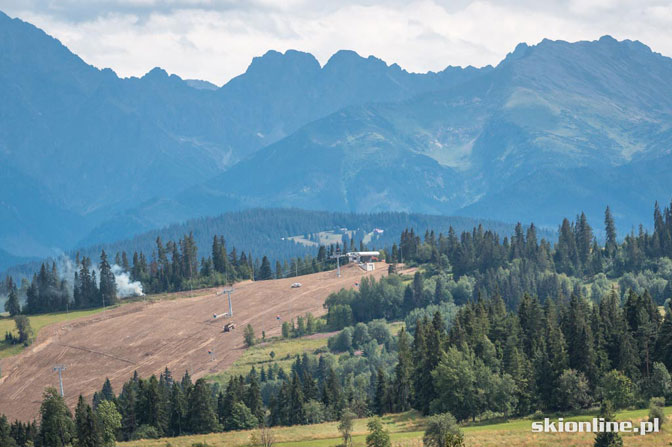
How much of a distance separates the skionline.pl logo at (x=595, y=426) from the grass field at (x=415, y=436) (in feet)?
3.90

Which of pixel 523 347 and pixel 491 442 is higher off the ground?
pixel 523 347

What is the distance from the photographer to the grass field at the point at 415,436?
110 m

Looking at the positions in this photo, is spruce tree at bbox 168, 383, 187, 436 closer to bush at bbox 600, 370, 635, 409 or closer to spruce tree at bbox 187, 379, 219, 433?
spruce tree at bbox 187, 379, 219, 433

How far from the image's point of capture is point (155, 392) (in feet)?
518

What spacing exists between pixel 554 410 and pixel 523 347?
2147 cm

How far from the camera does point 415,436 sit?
127 m

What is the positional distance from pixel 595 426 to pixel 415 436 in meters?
22.4

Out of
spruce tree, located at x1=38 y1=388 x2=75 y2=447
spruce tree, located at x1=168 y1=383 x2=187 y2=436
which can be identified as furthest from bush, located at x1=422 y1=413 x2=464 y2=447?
spruce tree, located at x1=38 y1=388 x2=75 y2=447

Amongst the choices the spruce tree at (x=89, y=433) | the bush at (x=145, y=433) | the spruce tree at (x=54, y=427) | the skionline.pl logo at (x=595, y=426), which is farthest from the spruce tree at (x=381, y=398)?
the spruce tree at (x=89, y=433)

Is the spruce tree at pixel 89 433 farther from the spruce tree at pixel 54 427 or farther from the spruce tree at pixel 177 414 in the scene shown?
the spruce tree at pixel 177 414

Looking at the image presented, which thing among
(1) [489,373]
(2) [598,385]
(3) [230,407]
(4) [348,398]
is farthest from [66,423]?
(2) [598,385]

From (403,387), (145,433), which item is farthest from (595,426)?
(145,433)

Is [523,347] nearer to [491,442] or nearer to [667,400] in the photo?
[667,400]

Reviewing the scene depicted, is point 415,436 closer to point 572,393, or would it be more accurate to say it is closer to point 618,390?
point 572,393
